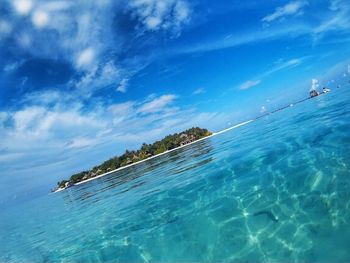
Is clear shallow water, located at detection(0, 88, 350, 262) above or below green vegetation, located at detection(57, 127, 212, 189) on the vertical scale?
below

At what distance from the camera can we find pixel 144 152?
7450 centimetres

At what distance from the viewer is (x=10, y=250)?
1329cm

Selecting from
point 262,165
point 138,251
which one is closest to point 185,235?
point 138,251

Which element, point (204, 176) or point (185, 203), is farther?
point (204, 176)

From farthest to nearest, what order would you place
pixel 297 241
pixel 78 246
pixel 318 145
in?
pixel 318 145 < pixel 78 246 < pixel 297 241

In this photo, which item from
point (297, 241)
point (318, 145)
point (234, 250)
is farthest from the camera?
point (318, 145)

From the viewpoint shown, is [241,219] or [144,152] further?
[144,152]

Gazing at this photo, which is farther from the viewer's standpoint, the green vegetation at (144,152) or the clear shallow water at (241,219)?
the green vegetation at (144,152)

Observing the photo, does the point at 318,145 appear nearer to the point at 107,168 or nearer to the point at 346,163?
the point at 346,163

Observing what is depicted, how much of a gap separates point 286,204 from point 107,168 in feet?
228

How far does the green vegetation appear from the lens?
73.5 m

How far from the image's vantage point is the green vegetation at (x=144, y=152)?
7350 centimetres

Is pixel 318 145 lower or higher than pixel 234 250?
higher

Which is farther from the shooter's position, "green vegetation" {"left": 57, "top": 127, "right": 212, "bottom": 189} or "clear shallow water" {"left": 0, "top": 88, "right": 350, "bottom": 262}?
"green vegetation" {"left": 57, "top": 127, "right": 212, "bottom": 189}
